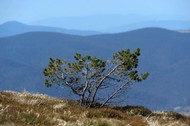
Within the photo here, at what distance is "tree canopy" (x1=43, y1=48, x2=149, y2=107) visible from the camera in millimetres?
18766

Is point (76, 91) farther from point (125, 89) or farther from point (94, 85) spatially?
point (125, 89)

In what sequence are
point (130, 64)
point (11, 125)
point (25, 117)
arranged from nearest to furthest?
point (11, 125) < point (25, 117) < point (130, 64)

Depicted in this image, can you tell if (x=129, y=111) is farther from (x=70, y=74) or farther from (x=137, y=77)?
(x=70, y=74)

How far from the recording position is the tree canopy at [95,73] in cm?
1877

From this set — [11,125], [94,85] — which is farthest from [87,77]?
[11,125]

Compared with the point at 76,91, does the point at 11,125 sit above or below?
above

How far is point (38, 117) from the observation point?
9.71m

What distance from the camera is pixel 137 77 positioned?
18.9 metres

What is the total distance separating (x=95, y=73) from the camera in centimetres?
1891

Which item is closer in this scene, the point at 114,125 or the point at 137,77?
the point at 114,125

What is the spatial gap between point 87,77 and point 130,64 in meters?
2.07

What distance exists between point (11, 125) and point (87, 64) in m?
11.1

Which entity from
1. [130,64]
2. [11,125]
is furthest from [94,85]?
[11,125]

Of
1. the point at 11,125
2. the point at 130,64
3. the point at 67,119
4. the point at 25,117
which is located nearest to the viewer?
the point at 11,125
